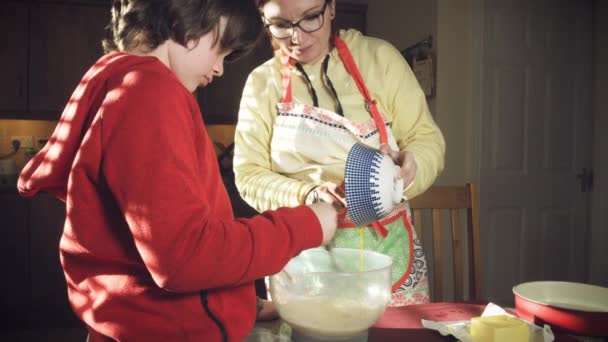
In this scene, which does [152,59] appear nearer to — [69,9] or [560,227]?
[560,227]

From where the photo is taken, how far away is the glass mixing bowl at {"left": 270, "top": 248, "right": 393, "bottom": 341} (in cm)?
78

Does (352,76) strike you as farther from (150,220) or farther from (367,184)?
(150,220)

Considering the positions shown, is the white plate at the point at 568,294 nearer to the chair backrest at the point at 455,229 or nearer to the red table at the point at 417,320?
the red table at the point at 417,320

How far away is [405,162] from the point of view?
3.60 feet

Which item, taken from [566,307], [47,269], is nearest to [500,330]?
[566,307]

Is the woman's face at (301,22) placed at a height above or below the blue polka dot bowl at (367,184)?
above

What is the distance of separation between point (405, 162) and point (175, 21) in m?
0.57

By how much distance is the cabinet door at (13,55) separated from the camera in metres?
3.43

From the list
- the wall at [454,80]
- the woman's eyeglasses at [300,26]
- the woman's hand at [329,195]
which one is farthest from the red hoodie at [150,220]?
the wall at [454,80]

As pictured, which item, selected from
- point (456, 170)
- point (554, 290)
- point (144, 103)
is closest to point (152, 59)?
point (144, 103)

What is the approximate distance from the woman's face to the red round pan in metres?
0.73

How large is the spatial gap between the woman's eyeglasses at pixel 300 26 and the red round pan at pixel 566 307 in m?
0.75

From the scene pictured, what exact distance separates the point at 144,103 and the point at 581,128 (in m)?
3.17

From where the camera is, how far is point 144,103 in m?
0.62
